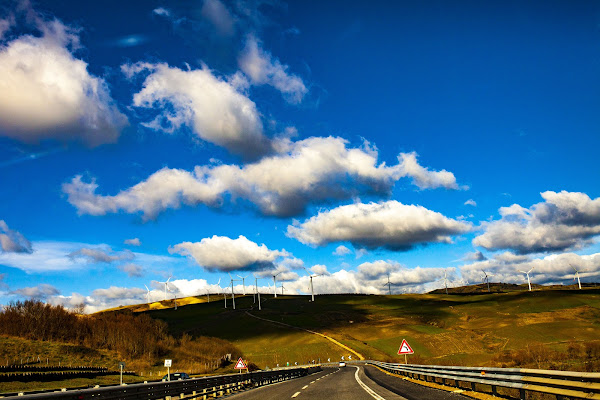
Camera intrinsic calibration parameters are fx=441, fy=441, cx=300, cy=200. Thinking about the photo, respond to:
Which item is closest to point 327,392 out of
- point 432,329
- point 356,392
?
point 356,392

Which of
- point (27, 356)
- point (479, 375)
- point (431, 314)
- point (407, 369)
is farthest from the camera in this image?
point (431, 314)

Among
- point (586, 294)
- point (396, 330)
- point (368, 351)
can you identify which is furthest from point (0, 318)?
point (586, 294)

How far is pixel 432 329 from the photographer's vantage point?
13450 cm

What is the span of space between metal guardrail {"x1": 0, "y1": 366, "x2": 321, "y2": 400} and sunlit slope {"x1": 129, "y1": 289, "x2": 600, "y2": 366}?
38.9 m

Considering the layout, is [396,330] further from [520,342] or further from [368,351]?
[520,342]

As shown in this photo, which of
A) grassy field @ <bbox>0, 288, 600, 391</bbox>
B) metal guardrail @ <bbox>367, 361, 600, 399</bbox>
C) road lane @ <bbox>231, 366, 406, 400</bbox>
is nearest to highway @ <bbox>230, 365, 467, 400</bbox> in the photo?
road lane @ <bbox>231, 366, 406, 400</bbox>

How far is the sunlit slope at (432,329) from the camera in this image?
103500 mm

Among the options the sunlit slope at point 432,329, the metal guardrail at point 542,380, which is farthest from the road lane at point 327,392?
the sunlit slope at point 432,329

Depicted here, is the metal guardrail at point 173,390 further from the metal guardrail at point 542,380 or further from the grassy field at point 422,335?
the grassy field at point 422,335

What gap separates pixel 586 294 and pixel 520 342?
103855 millimetres

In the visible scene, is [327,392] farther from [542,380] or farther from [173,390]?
[542,380]

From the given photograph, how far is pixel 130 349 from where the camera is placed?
117 m

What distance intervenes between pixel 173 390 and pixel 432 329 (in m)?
125

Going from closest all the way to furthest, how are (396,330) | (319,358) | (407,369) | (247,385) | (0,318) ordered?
(407,369) → (247,385) → (319,358) → (0,318) → (396,330)
